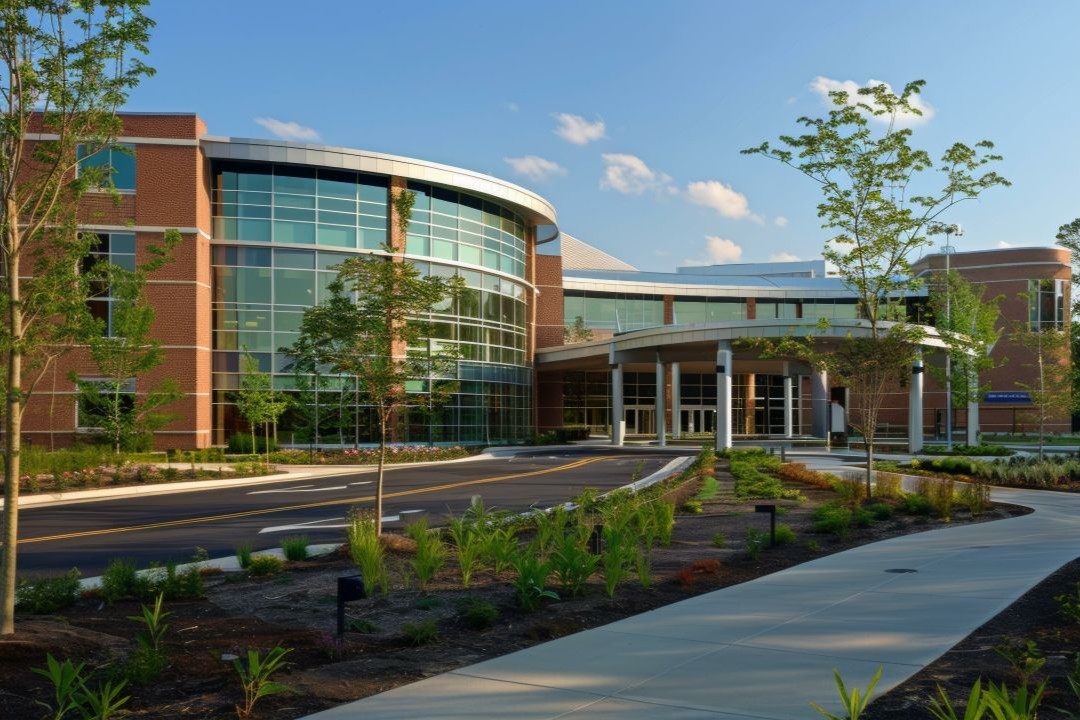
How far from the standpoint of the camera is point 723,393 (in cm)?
4141

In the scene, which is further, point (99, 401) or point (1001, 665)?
point (99, 401)

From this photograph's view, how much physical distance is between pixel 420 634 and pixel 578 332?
56.8 meters

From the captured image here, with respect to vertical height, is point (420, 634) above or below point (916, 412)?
below

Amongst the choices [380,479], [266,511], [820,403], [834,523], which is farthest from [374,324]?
[820,403]

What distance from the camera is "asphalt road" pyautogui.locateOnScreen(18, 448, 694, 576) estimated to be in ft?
45.5

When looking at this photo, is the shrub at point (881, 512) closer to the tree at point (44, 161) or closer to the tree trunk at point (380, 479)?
the tree trunk at point (380, 479)

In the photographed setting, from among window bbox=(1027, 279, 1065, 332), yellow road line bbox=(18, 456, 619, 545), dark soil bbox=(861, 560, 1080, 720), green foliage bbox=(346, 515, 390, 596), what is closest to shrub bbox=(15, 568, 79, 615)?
green foliage bbox=(346, 515, 390, 596)

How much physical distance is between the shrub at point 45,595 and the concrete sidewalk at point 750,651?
15.1 ft

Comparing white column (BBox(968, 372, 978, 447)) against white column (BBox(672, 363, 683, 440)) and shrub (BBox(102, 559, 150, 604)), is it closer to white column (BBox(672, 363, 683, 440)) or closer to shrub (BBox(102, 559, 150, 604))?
white column (BBox(672, 363, 683, 440))

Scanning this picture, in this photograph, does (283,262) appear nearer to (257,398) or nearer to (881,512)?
(257,398)

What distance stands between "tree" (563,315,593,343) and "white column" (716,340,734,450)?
22.0 meters

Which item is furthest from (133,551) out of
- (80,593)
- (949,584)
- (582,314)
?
(582,314)

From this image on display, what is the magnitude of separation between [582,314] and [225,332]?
3107cm

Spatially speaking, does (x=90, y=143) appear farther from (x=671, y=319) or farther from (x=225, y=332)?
(x=671, y=319)
